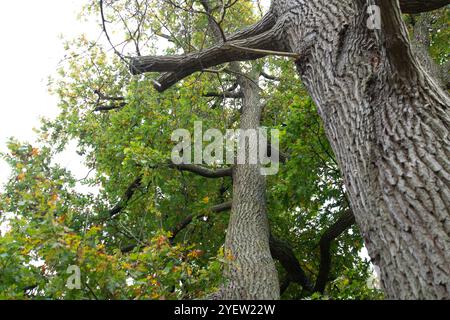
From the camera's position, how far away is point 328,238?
7.81 meters

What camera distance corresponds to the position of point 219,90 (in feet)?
35.3

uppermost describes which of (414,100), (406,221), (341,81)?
(341,81)

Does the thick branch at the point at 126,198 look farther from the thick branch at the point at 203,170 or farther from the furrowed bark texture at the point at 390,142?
the furrowed bark texture at the point at 390,142

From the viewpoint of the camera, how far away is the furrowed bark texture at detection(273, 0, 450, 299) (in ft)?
7.29

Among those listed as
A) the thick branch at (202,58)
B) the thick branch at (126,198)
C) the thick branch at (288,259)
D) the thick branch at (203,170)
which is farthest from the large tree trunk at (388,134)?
the thick branch at (126,198)

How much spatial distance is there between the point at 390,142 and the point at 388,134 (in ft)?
0.22

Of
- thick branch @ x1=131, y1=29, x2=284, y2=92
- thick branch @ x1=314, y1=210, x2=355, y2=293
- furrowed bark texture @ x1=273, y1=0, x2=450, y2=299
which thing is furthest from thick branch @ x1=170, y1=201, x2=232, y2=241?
furrowed bark texture @ x1=273, y1=0, x2=450, y2=299

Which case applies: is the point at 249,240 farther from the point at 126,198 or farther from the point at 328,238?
the point at 126,198

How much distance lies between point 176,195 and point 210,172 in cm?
93

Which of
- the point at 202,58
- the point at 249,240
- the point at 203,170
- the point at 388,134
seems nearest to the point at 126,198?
the point at 203,170

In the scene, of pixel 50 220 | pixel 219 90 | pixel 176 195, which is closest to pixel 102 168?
pixel 176 195

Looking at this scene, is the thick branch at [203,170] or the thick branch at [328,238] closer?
the thick branch at [328,238]

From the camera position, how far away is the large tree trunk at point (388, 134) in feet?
7.31
